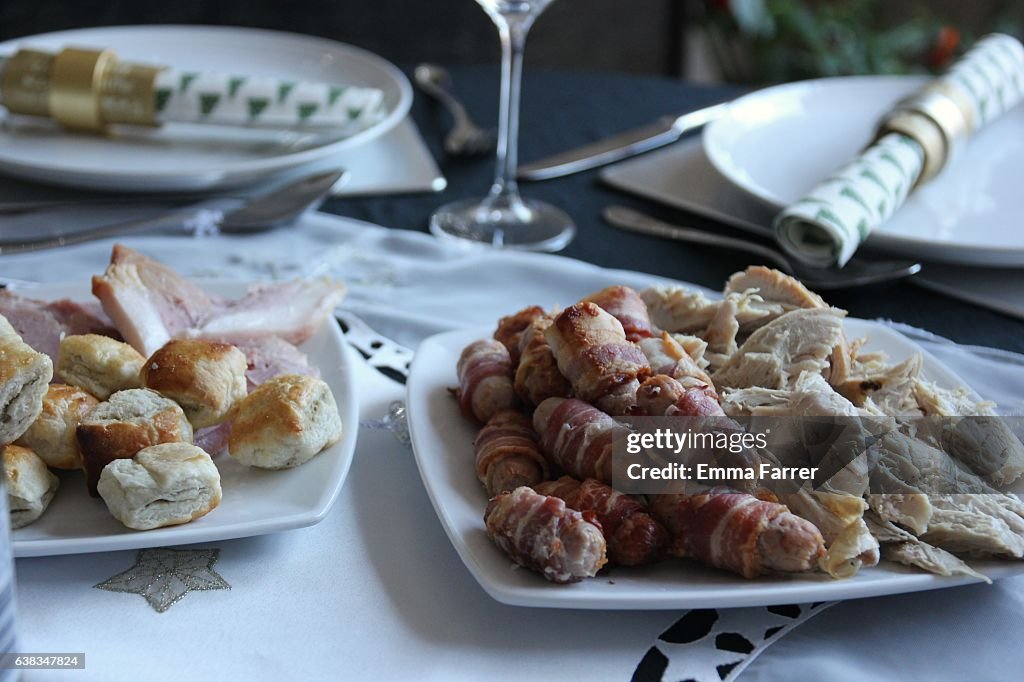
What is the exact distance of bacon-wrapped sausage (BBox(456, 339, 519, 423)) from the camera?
3.12ft

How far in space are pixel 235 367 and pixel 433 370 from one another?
205 mm

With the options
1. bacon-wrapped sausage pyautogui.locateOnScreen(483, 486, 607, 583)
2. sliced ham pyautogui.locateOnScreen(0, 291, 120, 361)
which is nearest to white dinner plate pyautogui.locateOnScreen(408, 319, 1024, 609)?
bacon-wrapped sausage pyautogui.locateOnScreen(483, 486, 607, 583)

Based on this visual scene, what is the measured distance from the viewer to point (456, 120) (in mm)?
1824

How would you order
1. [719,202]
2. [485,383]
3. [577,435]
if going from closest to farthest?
1. [577,435]
2. [485,383]
3. [719,202]

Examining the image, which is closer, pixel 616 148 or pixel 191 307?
pixel 191 307

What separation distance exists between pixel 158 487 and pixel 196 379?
130 mm

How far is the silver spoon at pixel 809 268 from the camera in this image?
1333 mm

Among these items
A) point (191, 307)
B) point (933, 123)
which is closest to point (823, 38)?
point (933, 123)

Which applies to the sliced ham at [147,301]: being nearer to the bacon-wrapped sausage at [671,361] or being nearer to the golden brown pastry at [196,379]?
the golden brown pastry at [196,379]

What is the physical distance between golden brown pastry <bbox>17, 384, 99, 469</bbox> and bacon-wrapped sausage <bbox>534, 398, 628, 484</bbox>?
371mm

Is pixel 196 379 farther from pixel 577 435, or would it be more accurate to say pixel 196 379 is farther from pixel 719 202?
pixel 719 202

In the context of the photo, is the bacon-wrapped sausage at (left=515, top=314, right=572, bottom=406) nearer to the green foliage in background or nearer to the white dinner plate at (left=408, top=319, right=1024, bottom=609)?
the white dinner plate at (left=408, top=319, right=1024, bottom=609)

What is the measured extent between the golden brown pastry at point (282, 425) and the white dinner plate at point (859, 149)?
788mm

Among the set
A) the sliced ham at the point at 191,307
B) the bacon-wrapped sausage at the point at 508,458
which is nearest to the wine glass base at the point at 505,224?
the sliced ham at the point at 191,307
